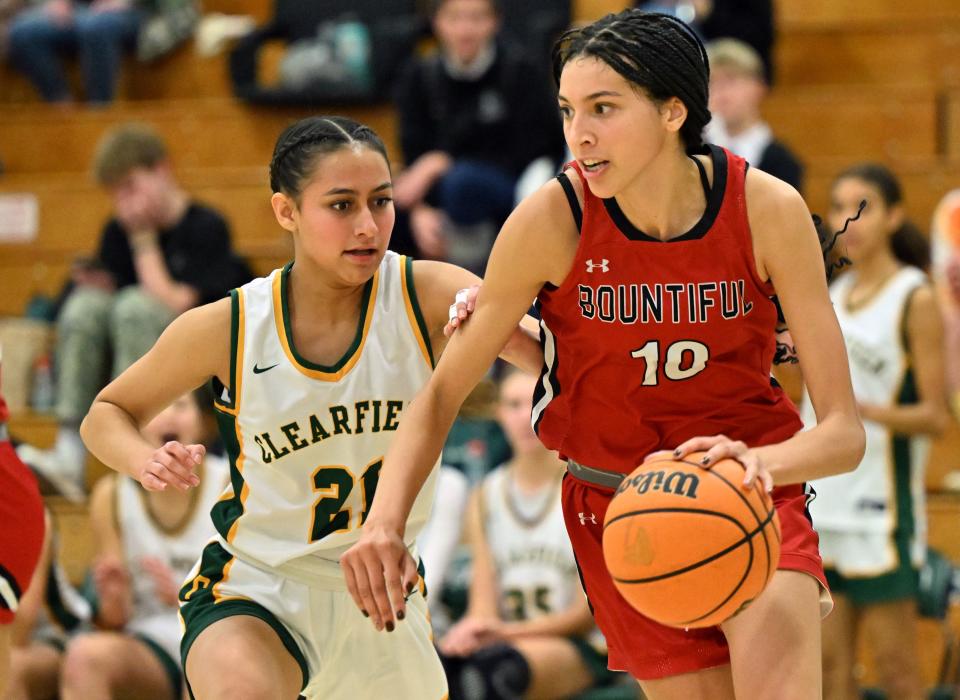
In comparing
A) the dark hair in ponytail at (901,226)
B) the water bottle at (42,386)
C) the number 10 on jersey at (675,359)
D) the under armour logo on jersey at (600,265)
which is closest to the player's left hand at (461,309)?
the under armour logo on jersey at (600,265)

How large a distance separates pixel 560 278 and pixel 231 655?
3.88ft

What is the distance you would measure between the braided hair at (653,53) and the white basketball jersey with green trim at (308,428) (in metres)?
0.92

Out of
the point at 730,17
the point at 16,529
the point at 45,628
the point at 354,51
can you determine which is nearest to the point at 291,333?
the point at 16,529

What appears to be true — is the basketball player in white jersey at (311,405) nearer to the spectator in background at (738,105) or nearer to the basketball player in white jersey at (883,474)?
the basketball player in white jersey at (883,474)

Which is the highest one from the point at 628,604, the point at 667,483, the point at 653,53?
the point at 653,53

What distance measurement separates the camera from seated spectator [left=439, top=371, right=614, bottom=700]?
591 centimetres

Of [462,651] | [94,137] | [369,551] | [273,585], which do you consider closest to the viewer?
[369,551]

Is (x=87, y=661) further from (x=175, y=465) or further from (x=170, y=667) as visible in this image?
(x=175, y=465)

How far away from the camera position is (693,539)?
9.72 feet

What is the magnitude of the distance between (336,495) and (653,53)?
4.46 feet

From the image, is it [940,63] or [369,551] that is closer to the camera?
[369,551]

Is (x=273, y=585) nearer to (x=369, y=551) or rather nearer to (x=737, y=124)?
(x=369, y=551)

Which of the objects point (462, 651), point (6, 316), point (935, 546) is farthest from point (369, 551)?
point (6, 316)

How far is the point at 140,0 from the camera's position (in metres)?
9.98
